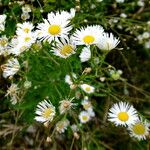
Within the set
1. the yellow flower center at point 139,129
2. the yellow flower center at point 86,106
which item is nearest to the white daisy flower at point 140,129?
the yellow flower center at point 139,129

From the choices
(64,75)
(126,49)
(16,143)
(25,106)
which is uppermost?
(126,49)

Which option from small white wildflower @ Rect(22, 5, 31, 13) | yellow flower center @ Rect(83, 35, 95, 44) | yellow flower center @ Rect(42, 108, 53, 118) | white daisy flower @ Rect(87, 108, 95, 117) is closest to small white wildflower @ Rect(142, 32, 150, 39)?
white daisy flower @ Rect(87, 108, 95, 117)

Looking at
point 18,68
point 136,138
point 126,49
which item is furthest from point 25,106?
point 126,49

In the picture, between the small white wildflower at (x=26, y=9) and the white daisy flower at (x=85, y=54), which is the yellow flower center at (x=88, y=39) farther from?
the small white wildflower at (x=26, y=9)

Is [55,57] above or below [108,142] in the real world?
above

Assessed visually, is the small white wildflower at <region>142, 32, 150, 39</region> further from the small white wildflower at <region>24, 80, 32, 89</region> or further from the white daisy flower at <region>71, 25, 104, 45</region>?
the small white wildflower at <region>24, 80, 32, 89</region>

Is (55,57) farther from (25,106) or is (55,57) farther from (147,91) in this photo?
(147,91)
